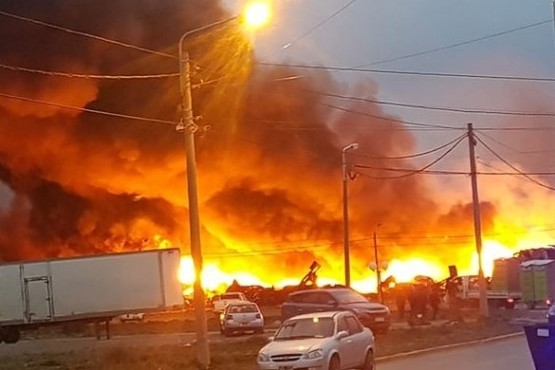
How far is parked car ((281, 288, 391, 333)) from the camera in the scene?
1077 inches

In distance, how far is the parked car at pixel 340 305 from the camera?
89.8 feet

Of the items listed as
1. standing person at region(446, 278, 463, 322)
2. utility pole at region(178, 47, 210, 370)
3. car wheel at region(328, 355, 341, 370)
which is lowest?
standing person at region(446, 278, 463, 322)

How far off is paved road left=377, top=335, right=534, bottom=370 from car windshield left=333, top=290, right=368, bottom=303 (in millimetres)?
4048

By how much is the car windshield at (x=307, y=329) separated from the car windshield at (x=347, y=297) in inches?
364

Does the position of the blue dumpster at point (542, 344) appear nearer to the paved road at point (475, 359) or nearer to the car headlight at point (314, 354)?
the car headlight at point (314, 354)

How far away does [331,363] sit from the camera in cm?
1717

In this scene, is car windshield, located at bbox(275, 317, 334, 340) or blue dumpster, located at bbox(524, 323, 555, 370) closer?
blue dumpster, located at bbox(524, 323, 555, 370)

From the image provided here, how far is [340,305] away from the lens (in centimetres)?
2742

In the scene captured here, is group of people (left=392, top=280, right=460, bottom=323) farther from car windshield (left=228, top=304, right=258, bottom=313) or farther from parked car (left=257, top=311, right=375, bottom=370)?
parked car (left=257, top=311, right=375, bottom=370)

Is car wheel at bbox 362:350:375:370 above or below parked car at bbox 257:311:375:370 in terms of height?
below

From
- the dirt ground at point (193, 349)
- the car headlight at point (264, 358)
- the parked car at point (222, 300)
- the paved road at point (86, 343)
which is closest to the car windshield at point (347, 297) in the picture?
the dirt ground at point (193, 349)

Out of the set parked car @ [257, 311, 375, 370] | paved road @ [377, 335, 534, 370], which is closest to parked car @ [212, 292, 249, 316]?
paved road @ [377, 335, 534, 370]

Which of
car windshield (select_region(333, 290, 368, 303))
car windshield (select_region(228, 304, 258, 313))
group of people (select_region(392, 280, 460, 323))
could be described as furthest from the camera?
car windshield (select_region(228, 304, 258, 313))

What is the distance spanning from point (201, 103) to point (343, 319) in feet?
82.8
